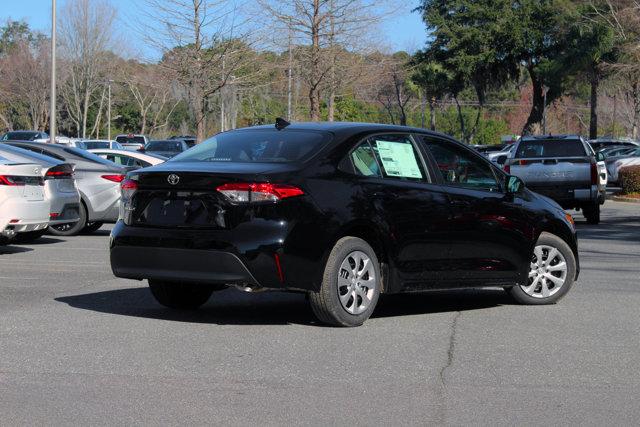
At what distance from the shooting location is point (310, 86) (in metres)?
34.6

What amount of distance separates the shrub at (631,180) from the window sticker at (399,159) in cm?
2464

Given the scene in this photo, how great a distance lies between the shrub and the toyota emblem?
26100 millimetres

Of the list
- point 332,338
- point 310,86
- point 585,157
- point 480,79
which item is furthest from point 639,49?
point 332,338

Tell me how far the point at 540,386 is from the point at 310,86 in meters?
28.7

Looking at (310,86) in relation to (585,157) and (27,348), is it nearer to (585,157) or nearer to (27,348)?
(585,157)

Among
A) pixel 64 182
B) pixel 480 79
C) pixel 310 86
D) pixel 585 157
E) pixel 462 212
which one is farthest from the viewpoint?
pixel 480 79

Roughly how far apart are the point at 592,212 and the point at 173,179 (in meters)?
14.9

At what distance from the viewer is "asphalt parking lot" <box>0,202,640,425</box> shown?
5.76m

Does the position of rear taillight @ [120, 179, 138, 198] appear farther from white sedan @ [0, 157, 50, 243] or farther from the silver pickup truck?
the silver pickup truck

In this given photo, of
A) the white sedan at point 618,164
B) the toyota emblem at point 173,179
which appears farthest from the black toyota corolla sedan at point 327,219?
the white sedan at point 618,164

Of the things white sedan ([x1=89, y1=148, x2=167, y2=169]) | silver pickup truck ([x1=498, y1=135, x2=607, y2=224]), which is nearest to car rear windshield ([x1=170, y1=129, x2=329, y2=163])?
white sedan ([x1=89, y1=148, x2=167, y2=169])

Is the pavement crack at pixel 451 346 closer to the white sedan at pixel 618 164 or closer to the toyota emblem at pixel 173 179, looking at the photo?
the toyota emblem at pixel 173 179

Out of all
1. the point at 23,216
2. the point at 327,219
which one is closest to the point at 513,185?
the point at 327,219

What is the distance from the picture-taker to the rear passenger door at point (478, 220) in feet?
29.9
